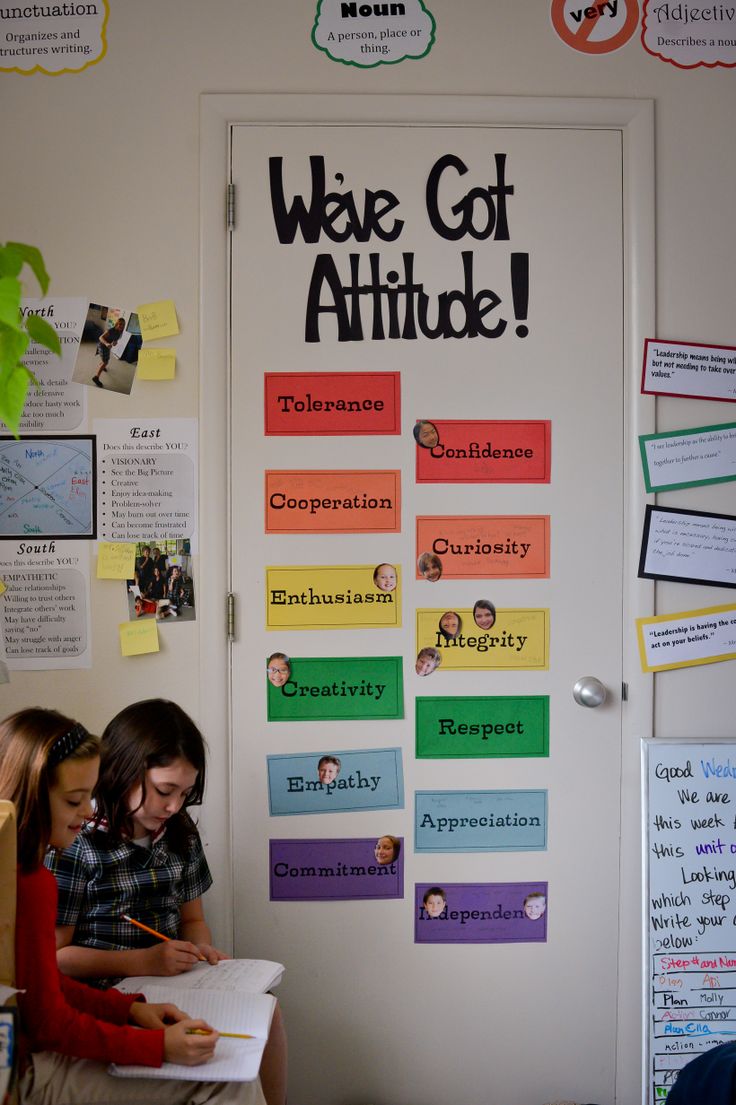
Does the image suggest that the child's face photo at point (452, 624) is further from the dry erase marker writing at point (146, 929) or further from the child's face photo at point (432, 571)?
the dry erase marker writing at point (146, 929)

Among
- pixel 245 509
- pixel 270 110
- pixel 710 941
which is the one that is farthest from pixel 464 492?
pixel 710 941

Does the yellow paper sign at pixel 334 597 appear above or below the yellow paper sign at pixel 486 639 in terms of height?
above

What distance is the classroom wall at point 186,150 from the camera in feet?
6.95

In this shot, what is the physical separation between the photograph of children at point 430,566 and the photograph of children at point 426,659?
154 millimetres

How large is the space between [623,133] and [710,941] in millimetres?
1742

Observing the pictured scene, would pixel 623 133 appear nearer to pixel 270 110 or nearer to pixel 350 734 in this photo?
pixel 270 110

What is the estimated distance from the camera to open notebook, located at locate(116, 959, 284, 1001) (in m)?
1.75

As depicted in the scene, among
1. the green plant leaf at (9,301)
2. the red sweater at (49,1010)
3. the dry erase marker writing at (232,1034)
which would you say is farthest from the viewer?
the dry erase marker writing at (232,1034)

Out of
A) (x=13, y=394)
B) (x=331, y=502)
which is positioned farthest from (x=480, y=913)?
(x=13, y=394)

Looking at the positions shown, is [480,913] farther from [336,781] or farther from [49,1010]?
[49,1010]

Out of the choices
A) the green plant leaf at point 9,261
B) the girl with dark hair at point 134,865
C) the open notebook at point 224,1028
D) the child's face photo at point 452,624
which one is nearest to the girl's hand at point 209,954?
the girl with dark hair at point 134,865

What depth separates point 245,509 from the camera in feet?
7.06

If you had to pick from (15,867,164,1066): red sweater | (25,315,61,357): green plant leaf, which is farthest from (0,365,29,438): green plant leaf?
(15,867,164,1066): red sweater

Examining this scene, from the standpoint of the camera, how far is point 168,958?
180 centimetres
